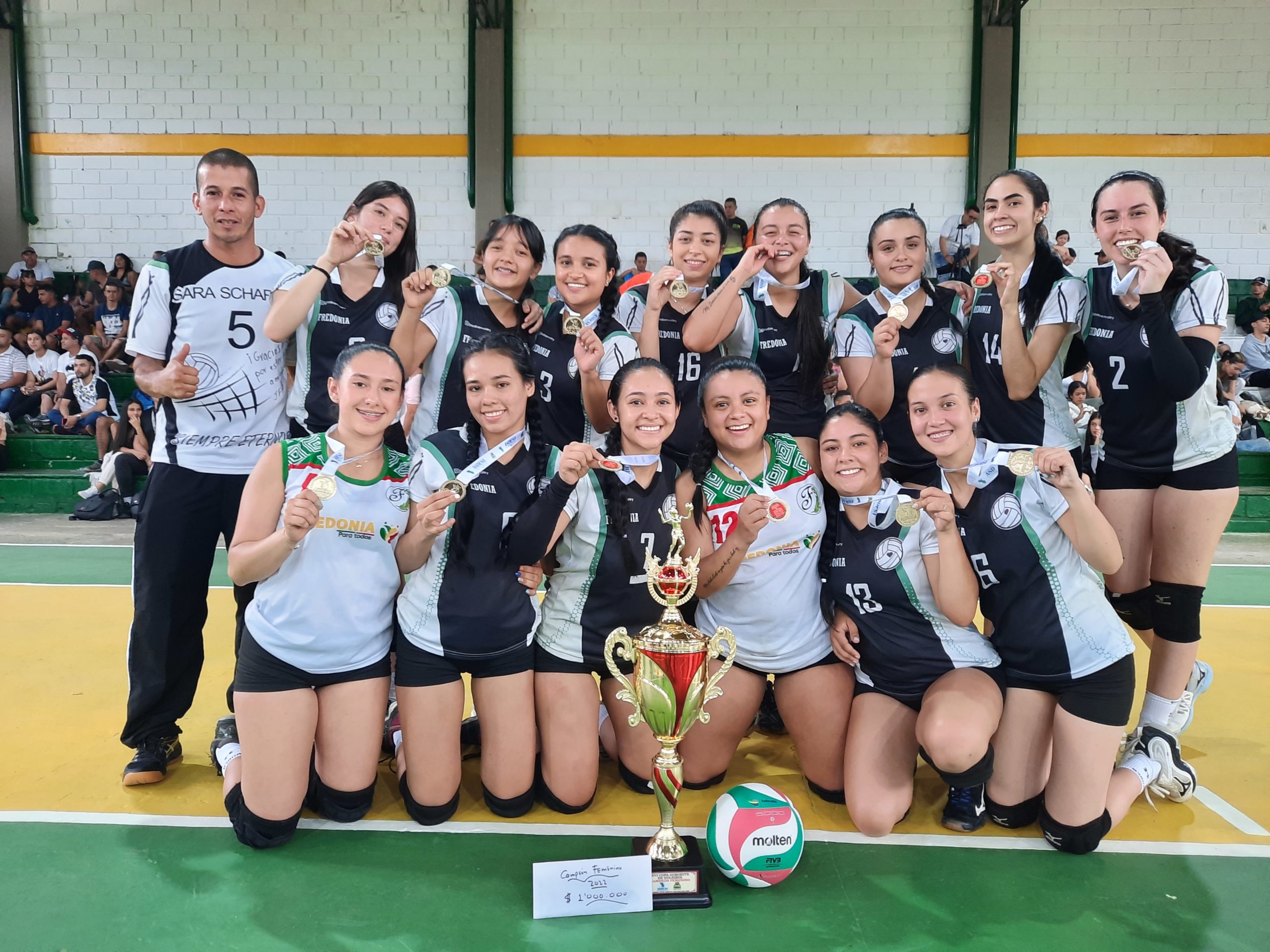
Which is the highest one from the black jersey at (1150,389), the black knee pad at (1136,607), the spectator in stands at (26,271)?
the spectator in stands at (26,271)

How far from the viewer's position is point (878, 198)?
12.9 meters

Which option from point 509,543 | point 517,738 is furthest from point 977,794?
point 509,543

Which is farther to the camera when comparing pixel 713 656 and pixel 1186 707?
pixel 1186 707

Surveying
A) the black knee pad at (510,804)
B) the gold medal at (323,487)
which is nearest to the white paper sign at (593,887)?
the black knee pad at (510,804)

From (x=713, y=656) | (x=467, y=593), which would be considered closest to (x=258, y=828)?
(x=467, y=593)

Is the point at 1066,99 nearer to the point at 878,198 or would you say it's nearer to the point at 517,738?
the point at 878,198

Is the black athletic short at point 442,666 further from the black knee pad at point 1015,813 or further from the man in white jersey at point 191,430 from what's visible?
the black knee pad at point 1015,813

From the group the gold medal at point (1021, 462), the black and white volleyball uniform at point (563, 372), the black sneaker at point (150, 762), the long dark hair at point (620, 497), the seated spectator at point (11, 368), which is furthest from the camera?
the seated spectator at point (11, 368)

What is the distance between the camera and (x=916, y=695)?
323cm

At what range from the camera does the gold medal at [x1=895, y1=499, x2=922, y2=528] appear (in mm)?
3010

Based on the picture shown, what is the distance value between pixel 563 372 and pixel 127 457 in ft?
26.6

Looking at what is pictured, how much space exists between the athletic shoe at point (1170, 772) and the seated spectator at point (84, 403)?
11894mm

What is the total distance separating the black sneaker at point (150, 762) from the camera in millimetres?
3375

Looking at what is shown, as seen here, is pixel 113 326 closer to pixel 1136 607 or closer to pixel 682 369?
pixel 682 369
